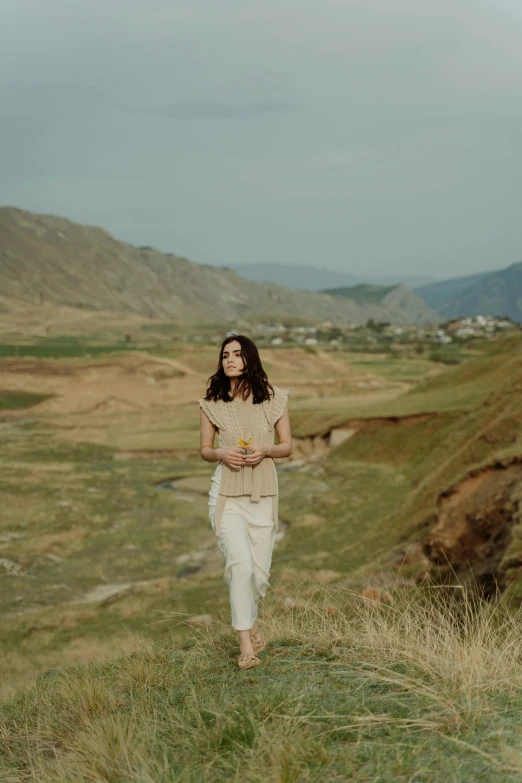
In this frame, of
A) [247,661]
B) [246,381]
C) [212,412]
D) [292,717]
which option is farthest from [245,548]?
[292,717]

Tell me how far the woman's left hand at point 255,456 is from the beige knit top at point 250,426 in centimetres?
9

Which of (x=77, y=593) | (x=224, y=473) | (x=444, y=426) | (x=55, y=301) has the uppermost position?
(x=55, y=301)

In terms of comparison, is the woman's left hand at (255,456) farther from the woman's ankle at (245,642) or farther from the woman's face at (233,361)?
the woman's ankle at (245,642)

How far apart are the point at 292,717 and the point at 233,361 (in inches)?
106

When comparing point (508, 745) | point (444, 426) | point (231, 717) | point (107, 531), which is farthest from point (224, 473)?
point (444, 426)

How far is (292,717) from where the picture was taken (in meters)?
4.17

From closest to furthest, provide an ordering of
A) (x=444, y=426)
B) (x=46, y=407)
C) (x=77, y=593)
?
Result: (x=77, y=593) < (x=444, y=426) < (x=46, y=407)

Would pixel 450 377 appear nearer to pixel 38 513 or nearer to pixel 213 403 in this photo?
pixel 38 513

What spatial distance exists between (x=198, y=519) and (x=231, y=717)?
2136 cm

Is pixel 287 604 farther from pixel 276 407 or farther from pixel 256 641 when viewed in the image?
pixel 276 407

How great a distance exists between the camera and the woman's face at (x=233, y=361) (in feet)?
19.8

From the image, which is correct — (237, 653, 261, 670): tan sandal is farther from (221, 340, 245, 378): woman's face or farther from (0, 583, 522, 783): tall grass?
(221, 340, 245, 378): woman's face

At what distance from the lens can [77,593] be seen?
18719mm

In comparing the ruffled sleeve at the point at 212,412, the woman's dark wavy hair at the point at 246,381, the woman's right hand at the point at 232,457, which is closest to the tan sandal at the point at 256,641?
the woman's right hand at the point at 232,457
